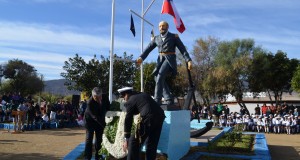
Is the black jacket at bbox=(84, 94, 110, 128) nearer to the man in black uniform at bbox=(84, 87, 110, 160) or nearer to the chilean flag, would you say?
the man in black uniform at bbox=(84, 87, 110, 160)

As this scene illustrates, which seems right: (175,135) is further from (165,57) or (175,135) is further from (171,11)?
(171,11)

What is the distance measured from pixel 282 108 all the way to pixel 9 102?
17.6 metres

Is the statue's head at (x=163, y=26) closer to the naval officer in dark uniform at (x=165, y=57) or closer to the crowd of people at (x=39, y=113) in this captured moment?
the naval officer in dark uniform at (x=165, y=57)

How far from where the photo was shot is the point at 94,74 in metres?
30.7

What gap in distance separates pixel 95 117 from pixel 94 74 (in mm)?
24134

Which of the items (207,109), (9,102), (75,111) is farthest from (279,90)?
(9,102)

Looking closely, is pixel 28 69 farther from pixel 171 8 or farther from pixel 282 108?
pixel 171 8

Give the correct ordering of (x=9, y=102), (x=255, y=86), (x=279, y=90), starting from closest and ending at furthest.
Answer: (x=9, y=102) → (x=255, y=86) → (x=279, y=90)

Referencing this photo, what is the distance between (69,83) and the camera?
31.6 m

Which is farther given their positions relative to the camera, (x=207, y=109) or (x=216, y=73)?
(x=216, y=73)

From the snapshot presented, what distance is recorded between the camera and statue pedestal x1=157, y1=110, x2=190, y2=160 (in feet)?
22.3

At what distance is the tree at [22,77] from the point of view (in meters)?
46.0

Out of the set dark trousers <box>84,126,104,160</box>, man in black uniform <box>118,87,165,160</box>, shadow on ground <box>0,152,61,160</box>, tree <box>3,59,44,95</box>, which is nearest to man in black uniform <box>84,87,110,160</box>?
dark trousers <box>84,126,104,160</box>

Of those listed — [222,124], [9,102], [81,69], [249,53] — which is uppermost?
[249,53]
